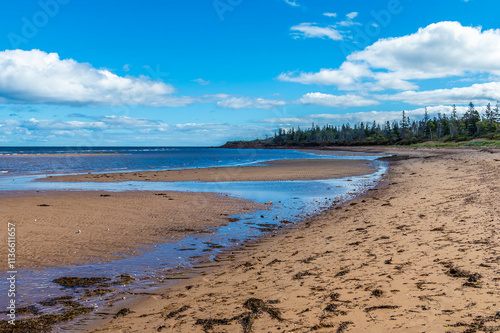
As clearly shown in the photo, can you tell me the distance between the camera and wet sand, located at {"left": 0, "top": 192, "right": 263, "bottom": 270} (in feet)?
30.7

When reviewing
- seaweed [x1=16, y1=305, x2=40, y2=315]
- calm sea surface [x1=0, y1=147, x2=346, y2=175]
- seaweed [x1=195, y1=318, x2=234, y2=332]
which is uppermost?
calm sea surface [x1=0, y1=147, x2=346, y2=175]

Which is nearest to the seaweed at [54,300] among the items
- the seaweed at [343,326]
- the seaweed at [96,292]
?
the seaweed at [96,292]

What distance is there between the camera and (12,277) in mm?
7508

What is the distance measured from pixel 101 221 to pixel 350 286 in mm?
11020

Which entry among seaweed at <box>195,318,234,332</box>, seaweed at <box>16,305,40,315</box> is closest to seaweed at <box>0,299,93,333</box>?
seaweed at <box>16,305,40,315</box>

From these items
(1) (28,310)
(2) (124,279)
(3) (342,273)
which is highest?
(3) (342,273)

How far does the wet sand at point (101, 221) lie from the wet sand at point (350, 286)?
11.8 ft

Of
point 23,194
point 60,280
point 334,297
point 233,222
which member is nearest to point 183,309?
point 334,297

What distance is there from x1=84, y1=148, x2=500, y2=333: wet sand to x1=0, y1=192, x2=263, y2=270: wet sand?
3.59 metres

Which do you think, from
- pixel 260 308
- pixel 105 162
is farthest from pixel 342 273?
pixel 105 162

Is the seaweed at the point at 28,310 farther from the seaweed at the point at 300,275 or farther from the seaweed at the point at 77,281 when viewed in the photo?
the seaweed at the point at 300,275

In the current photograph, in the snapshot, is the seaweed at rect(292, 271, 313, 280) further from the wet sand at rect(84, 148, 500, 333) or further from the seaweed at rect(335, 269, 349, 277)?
the seaweed at rect(335, 269, 349, 277)

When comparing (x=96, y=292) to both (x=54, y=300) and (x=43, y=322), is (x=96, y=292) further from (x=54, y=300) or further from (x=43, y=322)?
(x=43, y=322)

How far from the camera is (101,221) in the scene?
42.8 ft
